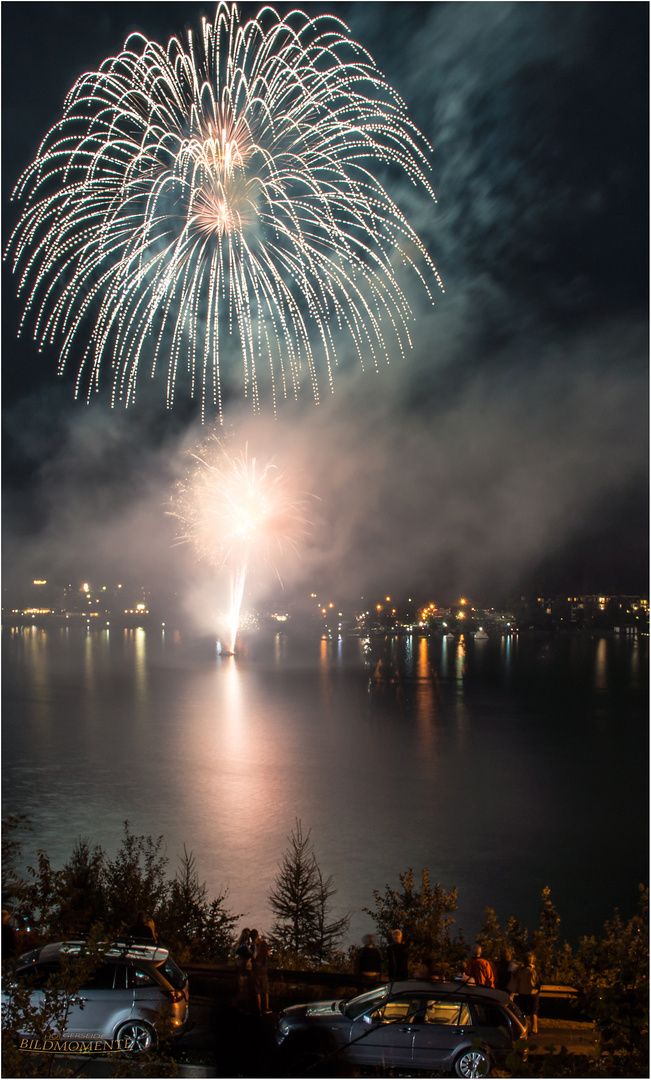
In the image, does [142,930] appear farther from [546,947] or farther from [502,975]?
[546,947]

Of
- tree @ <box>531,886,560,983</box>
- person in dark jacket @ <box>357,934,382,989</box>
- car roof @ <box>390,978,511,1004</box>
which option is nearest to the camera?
car roof @ <box>390,978,511,1004</box>

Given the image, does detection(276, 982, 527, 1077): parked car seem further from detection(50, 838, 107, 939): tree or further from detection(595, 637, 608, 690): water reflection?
detection(595, 637, 608, 690): water reflection

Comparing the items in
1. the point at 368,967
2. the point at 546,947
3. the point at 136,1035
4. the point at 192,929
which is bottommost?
the point at 192,929

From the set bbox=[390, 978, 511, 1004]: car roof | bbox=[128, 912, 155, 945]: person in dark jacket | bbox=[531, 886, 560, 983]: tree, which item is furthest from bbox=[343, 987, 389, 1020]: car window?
bbox=[531, 886, 560, 983]: tree

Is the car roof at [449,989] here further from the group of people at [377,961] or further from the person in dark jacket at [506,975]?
the group of people at [377,961]

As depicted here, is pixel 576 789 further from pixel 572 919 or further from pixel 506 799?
pixel 572 919

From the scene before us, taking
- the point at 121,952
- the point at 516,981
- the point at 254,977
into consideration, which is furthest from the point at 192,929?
the point at 516,981

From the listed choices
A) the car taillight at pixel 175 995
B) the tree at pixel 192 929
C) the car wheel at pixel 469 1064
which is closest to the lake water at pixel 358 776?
the tree at pixel 192 929
